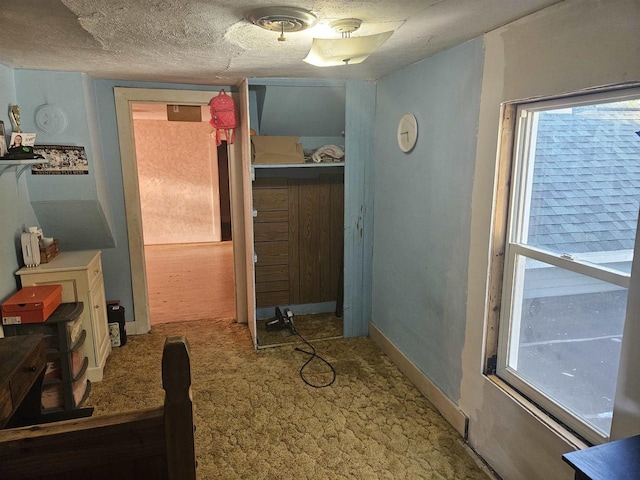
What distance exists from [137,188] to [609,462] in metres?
3.48

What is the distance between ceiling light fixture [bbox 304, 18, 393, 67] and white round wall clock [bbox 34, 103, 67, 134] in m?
2.10

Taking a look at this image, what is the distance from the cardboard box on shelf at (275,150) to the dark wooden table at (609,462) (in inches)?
109

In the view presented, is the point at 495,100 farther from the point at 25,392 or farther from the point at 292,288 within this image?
the point at 292,288

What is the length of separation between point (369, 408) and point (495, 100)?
1.89 metres

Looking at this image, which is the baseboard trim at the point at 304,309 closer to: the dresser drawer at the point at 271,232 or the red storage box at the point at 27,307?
the dresser drawer at the point at 271,232

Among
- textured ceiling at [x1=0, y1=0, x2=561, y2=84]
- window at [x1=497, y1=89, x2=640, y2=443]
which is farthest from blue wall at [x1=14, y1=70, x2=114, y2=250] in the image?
window at [x1=497, y1=89, x2=640, y2=443]

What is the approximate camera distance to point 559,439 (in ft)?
5.65

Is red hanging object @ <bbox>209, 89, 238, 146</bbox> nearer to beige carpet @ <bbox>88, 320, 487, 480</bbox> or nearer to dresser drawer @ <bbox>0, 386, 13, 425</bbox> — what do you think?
beige carpet @ <bbox>88, 320, 487, 480</bbox>

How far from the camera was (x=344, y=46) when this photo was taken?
5.75 feet

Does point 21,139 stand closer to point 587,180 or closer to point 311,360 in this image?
point 311,360

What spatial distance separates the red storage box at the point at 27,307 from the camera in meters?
2.46

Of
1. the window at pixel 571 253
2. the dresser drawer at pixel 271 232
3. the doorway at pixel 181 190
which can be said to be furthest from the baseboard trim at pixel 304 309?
the doorway at pixel 181 190

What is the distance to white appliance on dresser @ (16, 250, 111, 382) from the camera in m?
2.80

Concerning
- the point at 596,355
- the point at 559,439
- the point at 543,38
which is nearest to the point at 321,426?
the point at 559,439
